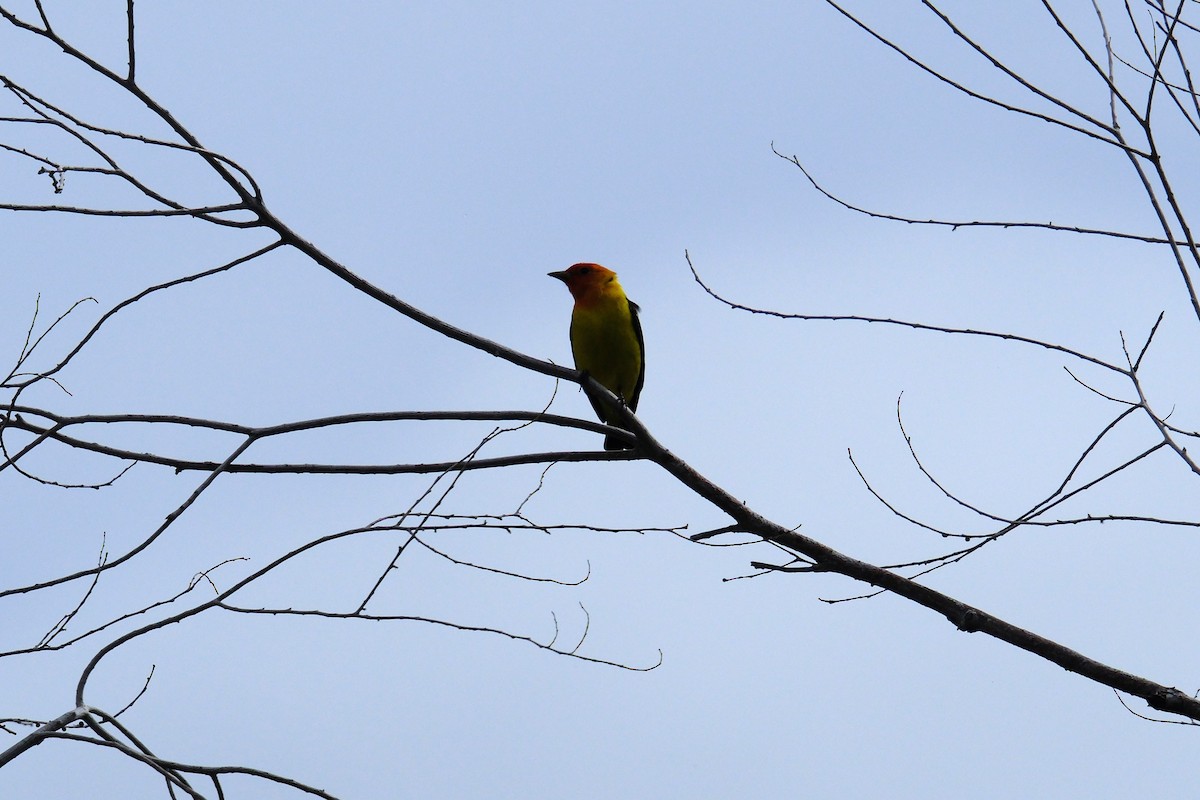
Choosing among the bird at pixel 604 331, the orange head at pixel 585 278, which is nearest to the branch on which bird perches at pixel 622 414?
the bird at pixel 604 331

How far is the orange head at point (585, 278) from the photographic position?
275 inches

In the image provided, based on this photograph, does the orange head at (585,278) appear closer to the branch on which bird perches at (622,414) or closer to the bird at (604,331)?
the bird at (604,331)

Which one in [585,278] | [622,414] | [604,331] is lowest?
[622,414]

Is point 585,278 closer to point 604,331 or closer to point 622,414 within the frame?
point 604,331

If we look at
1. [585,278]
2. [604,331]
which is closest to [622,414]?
[604,331]

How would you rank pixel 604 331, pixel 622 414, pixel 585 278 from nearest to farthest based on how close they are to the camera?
pixel 622 414 → pixel 604 331 → pixel 585 278

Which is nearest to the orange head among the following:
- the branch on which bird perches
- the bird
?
the bird

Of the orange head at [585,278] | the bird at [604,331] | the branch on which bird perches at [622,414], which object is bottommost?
the branch on which bird perches at [622,414]

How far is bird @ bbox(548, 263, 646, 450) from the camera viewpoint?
6668 mm

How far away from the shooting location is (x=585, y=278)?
23.2 feet

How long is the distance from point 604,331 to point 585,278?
1.89 feet

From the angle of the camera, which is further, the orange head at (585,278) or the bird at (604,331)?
the orange head at (585,278)

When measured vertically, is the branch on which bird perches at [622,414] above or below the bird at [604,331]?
below

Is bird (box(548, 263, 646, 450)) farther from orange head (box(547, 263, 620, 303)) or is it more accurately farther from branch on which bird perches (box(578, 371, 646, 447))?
branch on which bird perches (box(578, 371, 646, 447))
